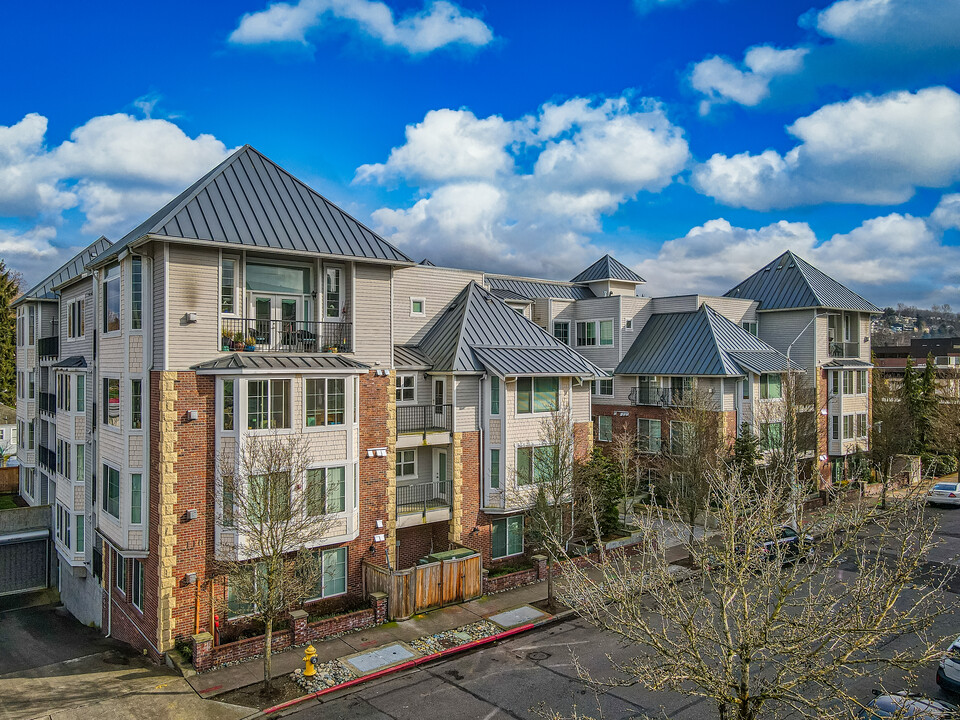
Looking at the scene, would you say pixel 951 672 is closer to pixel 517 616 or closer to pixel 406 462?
pixel 517 616

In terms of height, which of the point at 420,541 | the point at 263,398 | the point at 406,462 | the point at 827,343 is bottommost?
the point at 420,541

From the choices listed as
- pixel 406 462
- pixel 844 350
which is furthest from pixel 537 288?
pixel 844 350

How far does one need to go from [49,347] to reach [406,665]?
23.4 m

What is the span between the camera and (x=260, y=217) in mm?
21031

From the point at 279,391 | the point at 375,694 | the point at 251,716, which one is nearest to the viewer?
the point at 251,716

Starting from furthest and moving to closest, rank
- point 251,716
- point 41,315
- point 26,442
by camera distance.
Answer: point 26,442 → point 41,315 → point 251,716

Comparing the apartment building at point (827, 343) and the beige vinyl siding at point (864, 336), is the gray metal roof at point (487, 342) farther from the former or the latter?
the beige vinyl siding at point (864, 336)

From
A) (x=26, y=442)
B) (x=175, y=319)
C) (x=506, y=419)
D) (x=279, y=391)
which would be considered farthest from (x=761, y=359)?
(x=26, y=442)

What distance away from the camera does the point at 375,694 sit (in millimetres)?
16594

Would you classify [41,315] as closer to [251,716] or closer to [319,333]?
[319,333]

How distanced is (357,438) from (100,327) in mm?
9943

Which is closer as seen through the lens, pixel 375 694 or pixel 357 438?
pixel 375 694

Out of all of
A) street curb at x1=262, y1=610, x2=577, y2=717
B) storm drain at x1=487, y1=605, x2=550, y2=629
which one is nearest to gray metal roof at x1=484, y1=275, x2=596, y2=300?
storm drain at x1=487, y1=605, x2=550, y2=629

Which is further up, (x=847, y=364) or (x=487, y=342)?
(x=487, y=342)
